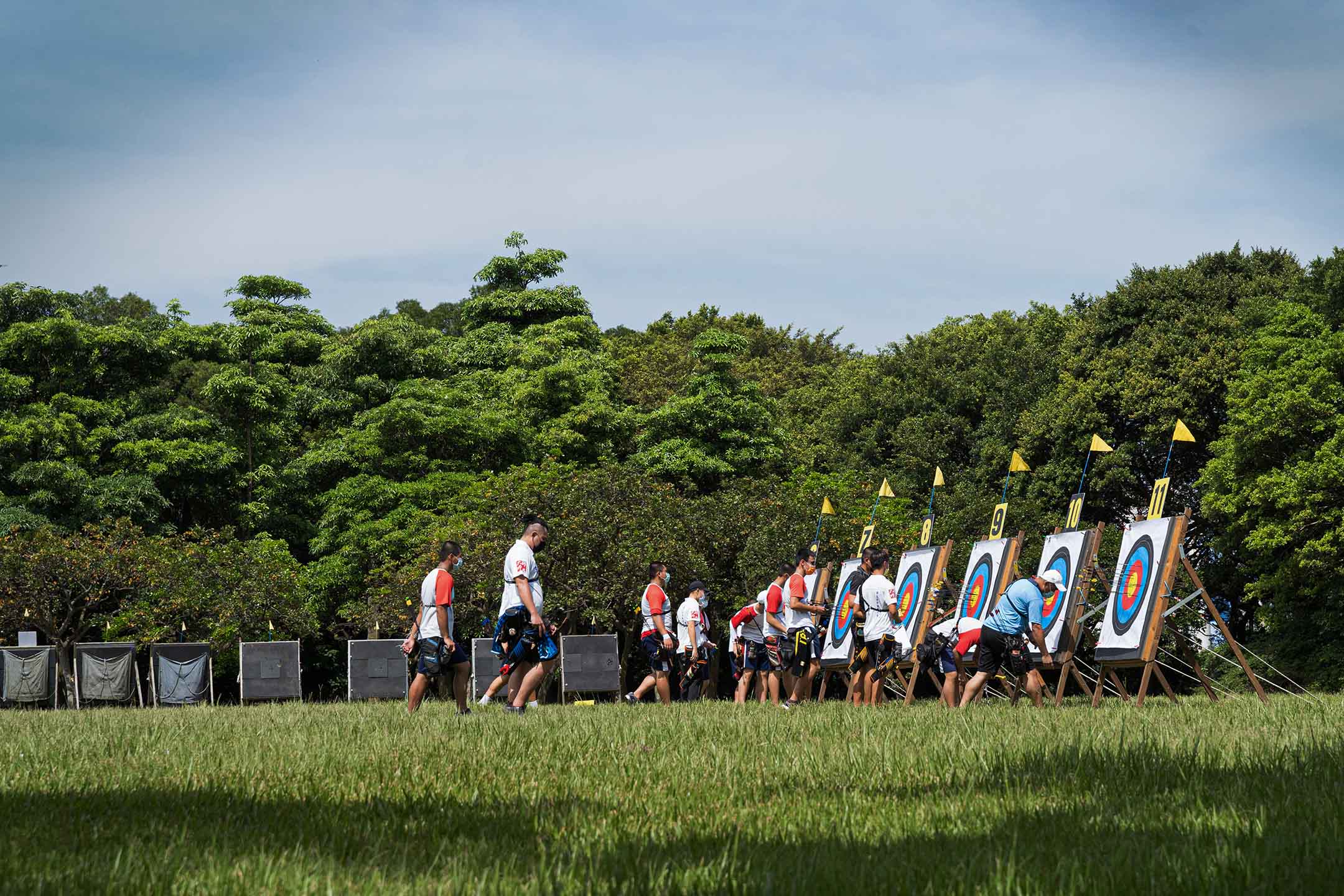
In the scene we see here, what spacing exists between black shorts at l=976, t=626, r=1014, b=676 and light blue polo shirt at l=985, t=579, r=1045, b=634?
4 cm

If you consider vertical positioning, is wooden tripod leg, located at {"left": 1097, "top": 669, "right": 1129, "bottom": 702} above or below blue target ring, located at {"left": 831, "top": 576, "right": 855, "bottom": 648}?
below

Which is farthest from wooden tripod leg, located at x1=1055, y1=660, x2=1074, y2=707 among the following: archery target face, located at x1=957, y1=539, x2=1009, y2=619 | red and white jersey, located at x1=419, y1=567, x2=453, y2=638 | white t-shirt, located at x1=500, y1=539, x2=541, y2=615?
red and white jersey, located at x1=419, y1=567, x2=453, y2=638

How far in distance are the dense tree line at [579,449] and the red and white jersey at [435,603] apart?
13.9m

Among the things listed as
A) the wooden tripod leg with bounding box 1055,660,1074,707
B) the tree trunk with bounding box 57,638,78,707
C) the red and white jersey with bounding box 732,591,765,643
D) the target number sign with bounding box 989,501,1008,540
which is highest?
the target number sign with bounding box 989,501,1008,540

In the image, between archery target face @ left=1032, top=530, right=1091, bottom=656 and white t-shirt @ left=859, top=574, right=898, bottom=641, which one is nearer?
white t-shirt @ left=859, top=574, right=898, bottom=641

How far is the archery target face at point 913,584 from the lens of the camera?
20.2 meters

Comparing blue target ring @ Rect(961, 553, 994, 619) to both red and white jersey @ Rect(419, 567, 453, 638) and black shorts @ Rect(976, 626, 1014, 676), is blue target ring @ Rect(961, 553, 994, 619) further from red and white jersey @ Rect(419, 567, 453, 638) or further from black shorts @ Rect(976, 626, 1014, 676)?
red and white jersey @ Rect(419, 567, 453, 638)

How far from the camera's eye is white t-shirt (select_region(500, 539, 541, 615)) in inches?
491

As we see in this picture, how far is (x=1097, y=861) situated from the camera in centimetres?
428

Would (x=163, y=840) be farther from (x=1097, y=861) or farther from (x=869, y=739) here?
(x=869, y=739)

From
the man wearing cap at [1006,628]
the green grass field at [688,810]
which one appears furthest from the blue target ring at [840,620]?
the green grass field at [688,810]

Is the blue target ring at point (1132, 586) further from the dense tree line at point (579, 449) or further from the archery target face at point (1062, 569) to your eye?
the dense tree line at point (579, 449)

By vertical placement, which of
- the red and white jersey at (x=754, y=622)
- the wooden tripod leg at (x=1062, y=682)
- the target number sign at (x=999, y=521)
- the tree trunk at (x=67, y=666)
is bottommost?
the tree trunk at (x=67, y=666)


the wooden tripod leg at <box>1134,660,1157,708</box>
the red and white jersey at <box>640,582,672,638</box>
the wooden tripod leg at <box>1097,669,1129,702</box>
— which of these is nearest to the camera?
the wooden tripod leg at <box>1134,660,1157,708</box>
